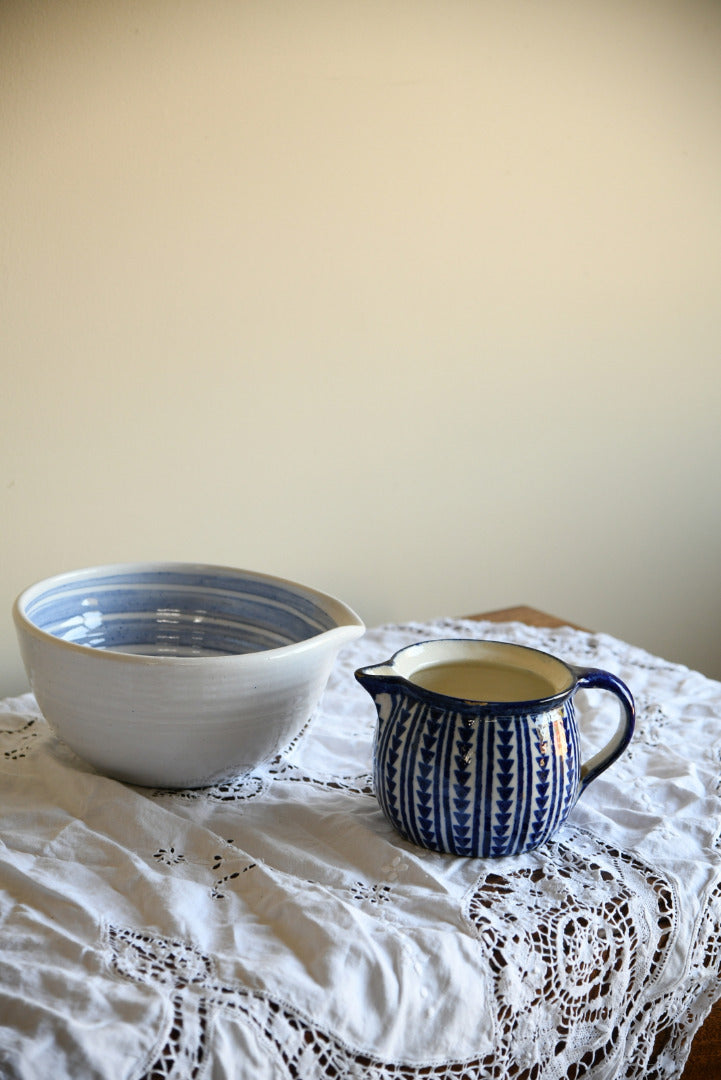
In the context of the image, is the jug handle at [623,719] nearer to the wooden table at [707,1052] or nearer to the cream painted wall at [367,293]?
the wooden table at [707,1052]

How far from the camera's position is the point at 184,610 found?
2.39 feet

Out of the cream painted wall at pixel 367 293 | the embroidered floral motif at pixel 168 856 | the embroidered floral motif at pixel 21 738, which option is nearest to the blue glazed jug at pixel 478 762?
the embroidered floral motif at pixel 168 856

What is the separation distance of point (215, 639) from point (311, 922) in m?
0.29

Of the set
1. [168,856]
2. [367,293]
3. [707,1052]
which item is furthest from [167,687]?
[367,293]

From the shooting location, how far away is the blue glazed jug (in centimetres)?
50

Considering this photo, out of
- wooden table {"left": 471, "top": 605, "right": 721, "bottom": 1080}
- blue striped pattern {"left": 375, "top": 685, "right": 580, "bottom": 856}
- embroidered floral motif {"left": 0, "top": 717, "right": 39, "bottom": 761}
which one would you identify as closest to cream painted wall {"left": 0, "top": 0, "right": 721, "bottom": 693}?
embroidered floral motif {"left": 0, "top": 717, "right": 39, "bottom": 761}

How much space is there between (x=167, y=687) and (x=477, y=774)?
0.59 feet

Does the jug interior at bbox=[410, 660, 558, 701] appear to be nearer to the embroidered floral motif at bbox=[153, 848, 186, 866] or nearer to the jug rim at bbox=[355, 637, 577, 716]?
the jug rim at bbox=[355, 637, 577, 716]

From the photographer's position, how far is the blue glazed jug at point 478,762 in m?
0.50

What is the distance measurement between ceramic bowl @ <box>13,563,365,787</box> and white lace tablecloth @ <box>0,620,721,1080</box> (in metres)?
0.03

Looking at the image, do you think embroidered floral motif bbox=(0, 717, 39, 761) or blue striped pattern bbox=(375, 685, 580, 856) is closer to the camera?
blue striped pattern bbox=(375, 685, 580, 856)

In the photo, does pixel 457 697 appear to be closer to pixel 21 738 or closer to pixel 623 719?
pixel 623 719

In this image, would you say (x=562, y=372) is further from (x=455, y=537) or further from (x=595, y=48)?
(x=595, y=48)

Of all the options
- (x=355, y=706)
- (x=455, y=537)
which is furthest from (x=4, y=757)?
(x=455, y=537)
